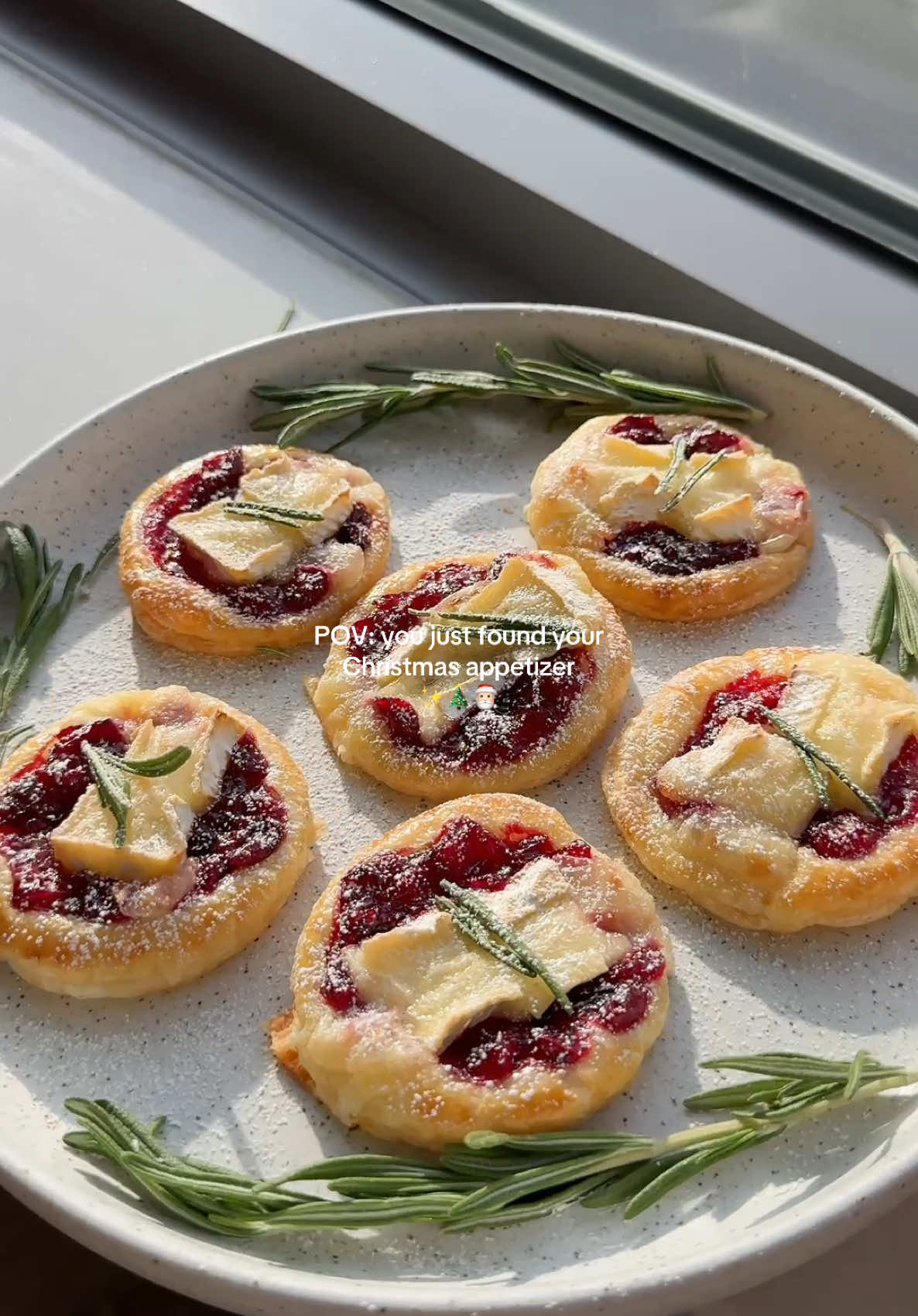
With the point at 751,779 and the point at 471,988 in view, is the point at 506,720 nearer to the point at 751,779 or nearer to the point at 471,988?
the point at 751,779

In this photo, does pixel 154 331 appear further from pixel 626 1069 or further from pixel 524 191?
pixel 626 1069

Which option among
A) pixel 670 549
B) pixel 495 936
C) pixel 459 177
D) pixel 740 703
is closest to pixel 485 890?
pixel 495 936

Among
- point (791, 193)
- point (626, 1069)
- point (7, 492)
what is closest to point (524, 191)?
point (791, 193)

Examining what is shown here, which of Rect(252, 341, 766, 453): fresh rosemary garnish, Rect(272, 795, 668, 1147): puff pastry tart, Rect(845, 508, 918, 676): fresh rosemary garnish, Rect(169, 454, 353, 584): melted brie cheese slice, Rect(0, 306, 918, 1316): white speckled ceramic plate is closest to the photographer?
Rect(0, 306, 918, 1316): white speckled ceramic plate

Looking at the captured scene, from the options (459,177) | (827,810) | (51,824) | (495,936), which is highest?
(459,177)

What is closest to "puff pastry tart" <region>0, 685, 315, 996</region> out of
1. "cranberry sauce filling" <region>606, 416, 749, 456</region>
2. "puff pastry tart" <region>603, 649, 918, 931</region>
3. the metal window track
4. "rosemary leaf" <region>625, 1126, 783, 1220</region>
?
"puff pastry tart" <region>603, 649, 918, 931</region>

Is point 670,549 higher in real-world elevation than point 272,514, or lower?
higher

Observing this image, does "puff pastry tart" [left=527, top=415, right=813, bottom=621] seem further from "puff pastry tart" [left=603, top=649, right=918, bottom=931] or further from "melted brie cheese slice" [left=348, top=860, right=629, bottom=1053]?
"melted brie cheese slice" [left=348, top=860, right=629, bottom=1053]
